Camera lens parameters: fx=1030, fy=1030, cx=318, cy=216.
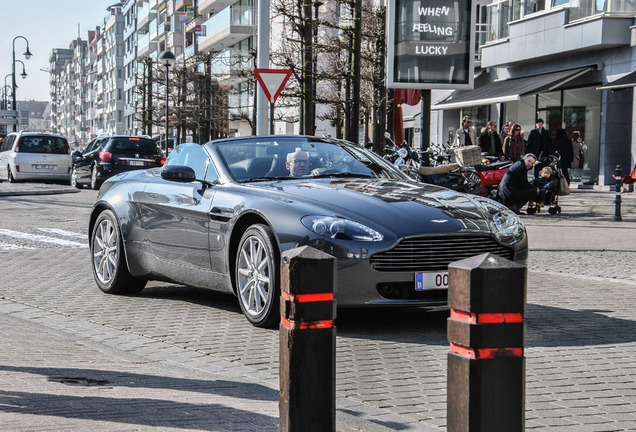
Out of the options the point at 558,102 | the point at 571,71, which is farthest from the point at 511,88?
the point at 571,71

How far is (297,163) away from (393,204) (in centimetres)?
139

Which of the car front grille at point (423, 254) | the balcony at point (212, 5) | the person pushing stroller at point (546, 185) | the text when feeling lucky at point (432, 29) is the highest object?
the balcony at point (212, 5)

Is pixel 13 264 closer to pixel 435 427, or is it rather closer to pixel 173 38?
pixel 435 427

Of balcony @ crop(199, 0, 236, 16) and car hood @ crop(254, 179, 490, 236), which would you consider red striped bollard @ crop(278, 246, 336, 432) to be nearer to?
car hood @ crop(254, 179, 490, 236)

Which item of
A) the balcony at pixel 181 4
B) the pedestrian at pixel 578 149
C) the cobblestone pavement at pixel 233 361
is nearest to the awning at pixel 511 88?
the pedestrian at pixel 578 149

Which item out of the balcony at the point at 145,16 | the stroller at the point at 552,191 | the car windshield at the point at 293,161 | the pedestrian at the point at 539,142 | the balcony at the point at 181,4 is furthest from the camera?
the balcony at the point at 145,16

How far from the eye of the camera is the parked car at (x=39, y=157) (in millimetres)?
32969

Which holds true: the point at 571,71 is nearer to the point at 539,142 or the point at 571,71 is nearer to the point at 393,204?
the point at 539,142

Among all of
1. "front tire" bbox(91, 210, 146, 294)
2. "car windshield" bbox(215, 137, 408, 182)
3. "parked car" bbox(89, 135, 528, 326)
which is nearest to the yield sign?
"parked car" bbox(89, 135, 528, 326)

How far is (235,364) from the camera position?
604 cm

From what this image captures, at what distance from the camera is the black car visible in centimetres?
2995

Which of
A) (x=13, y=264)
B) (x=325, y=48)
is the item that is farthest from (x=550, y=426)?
(x=325, y=48)

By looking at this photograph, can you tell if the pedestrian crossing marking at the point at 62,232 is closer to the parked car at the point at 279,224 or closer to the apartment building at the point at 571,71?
the parked car at the point at 279,224

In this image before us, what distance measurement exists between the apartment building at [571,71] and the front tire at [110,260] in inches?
772
